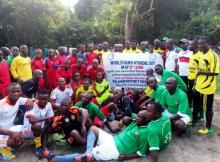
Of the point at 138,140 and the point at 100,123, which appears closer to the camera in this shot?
the point at 138,140

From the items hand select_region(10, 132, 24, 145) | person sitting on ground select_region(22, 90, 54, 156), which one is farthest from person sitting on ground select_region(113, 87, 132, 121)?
hand select_region(10, 132, 24, 145)

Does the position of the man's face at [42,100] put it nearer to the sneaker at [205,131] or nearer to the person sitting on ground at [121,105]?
the person sitting on ground at [121,105]

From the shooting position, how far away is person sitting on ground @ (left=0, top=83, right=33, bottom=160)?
5.79m

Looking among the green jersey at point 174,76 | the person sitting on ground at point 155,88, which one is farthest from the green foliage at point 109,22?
the person sitting on ground at point 155,88

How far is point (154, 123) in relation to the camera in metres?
5.41

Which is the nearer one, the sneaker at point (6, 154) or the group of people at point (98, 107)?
the group of people at point (98, 107)

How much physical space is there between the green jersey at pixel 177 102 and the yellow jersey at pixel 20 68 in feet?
11.9

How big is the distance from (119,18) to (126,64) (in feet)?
67.3

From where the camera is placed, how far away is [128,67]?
960cm

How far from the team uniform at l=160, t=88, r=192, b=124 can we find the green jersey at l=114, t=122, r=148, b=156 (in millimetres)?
1428

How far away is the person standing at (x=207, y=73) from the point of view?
689 centimetres

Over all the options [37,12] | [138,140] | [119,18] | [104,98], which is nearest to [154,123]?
[138,140]

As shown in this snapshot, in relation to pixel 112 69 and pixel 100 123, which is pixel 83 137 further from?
pixel 112 69

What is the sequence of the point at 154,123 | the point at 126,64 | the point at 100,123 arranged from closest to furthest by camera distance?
the point at 154,123
the point at 100,123
the point at 126,64
